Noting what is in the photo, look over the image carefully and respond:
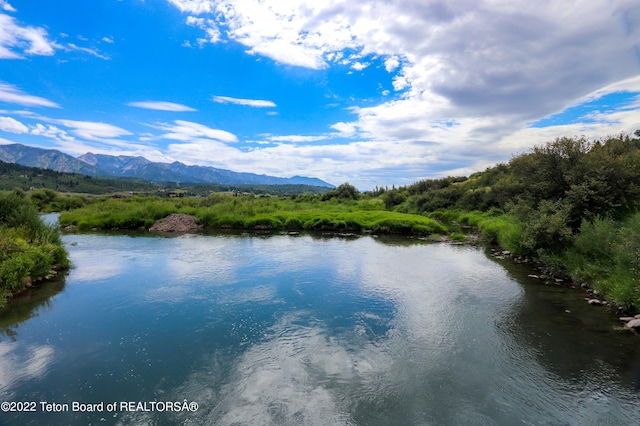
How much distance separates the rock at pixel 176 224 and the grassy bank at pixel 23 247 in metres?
19.1

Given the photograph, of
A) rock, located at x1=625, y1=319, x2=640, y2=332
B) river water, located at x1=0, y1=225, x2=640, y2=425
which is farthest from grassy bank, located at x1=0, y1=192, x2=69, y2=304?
Result: rock, located at x1=625, y1=319, x2=640, y2=332

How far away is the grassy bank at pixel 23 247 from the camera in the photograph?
1568 cm

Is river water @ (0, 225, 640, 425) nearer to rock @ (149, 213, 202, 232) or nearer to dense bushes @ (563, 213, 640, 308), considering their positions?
dense bushes @ (563, 213, 640, 308)


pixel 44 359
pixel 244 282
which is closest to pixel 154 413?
pixel 44 359

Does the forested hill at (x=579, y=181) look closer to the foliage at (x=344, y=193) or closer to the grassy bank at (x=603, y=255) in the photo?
the grassy bank at (x=603, y=255)

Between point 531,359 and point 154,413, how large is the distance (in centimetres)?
1181

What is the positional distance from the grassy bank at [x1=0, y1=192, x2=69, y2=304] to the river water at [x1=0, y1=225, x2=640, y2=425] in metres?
1.11

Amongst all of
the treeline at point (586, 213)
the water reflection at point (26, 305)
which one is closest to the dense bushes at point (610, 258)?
the treeline at point (586, 213)

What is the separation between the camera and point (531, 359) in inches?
421

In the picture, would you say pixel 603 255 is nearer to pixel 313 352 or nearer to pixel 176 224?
pixel 313 352

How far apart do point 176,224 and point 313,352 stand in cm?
3752

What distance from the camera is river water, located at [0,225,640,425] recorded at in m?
8.17

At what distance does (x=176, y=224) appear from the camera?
42812 mm

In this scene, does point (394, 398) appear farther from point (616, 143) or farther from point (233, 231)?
point (233, 231)
